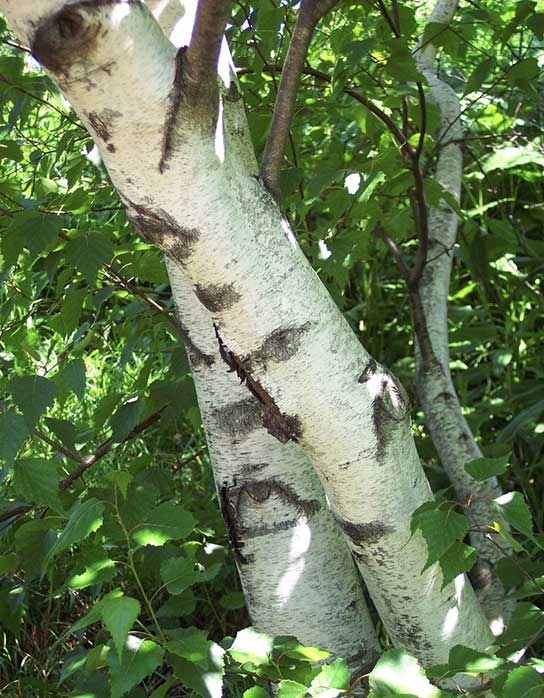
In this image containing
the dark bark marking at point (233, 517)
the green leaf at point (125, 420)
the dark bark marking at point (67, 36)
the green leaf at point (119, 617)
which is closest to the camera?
the dark bark marking at point (67, 36)

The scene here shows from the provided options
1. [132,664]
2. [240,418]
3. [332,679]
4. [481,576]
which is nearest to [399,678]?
[332,679]

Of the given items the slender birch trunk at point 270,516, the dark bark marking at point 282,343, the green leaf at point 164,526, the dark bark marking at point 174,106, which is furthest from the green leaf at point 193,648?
the dark bark marking at point 174,106

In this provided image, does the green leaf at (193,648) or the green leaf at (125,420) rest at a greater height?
the green leaf at (125,420)

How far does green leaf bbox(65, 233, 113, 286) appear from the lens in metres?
1.22

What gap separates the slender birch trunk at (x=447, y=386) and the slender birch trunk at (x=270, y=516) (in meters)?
0.37

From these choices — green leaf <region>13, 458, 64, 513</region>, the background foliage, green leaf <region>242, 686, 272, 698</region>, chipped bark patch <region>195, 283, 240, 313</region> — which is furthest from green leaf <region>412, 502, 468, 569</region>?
green leaf <region>13, 458, 64, 513</region>

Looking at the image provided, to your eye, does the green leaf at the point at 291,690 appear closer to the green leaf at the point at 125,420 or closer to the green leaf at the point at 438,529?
the green leaf at the point at 438,529

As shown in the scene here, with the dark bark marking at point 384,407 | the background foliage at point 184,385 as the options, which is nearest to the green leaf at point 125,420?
the background foliage at point 184,385

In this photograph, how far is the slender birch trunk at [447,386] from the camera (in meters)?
1.62

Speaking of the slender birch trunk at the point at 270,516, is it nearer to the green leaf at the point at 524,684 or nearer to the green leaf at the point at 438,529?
the green leaf at the point at 438,529

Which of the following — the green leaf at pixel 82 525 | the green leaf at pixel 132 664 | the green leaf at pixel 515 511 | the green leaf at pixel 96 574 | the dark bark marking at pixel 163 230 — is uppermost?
the dark bark marking at pixel 163 230

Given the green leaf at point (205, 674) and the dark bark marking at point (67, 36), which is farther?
the green leaf at point (205, 674)

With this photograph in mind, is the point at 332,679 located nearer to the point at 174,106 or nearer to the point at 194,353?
the point at 194,353

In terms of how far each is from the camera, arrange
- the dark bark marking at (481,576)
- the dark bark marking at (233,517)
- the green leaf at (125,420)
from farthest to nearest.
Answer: the dark bark marking at (481,576) → the green leaf at (125,420) → the dark bark marking at (233,517)
